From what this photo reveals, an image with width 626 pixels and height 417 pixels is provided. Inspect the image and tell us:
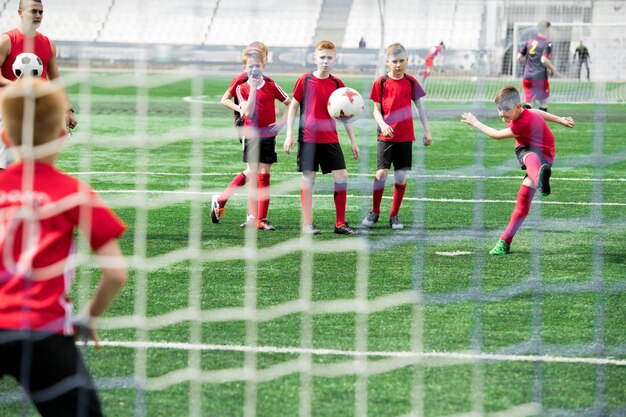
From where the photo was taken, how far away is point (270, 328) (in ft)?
17.5

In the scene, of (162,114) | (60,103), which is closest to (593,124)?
(162,114)

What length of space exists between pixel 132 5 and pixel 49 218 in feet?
79.8

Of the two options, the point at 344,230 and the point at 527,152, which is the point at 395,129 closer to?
the point at 344,230

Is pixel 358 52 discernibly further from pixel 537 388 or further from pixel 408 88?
pixel 537 388

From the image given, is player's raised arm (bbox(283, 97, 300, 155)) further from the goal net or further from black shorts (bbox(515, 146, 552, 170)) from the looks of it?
black shorts (bbox(515, 146, 552, 170))

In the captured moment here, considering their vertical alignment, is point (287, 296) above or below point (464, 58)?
below

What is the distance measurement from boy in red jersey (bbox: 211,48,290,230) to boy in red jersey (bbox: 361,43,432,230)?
0.85m

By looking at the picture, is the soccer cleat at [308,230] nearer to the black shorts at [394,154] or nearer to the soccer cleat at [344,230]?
the soccer cleat at [344,230]

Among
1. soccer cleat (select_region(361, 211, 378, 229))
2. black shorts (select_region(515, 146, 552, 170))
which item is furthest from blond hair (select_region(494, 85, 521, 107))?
soccer cleat (select_region(361, 211, 378, 229))

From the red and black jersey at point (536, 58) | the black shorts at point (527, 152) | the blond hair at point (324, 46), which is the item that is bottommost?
the black shorts at point (527, 152)

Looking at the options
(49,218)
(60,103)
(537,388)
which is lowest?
(537,388)

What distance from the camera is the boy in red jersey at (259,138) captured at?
840 cm

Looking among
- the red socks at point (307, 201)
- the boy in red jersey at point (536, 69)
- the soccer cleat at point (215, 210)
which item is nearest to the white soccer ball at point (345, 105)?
the red socks at point (307, 201)

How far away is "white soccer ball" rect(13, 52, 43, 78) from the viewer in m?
7.86
